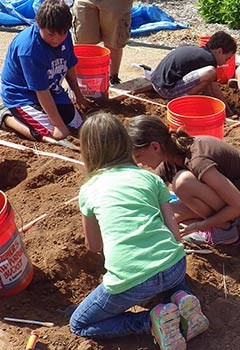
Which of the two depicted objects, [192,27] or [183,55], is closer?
[183,55]

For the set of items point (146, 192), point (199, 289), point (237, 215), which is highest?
point (146, 192)

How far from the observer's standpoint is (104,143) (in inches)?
120

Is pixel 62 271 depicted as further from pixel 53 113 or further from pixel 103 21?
pixel 103 21

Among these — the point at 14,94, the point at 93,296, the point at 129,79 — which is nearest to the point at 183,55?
the point at 129,79

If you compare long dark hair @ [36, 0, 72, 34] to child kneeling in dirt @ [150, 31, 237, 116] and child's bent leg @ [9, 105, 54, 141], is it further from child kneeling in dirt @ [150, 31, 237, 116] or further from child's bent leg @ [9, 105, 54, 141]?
child kneeling in dirt @ [150, 31, 237, 116]

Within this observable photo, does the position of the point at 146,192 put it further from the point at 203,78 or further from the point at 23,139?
the point at 203,78

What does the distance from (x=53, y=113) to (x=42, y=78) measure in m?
0.30

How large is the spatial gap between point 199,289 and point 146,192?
33.3 inches

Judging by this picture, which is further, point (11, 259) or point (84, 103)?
point (84, 103)

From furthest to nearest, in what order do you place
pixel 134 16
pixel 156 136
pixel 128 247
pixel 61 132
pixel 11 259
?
pixel 134 16 → pixel 61 132 → pixel 156 136 → pixel 11 259 → pixel 128 247

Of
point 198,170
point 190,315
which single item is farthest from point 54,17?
point 190,315

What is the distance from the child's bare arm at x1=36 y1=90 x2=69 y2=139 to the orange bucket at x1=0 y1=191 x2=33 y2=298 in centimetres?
182

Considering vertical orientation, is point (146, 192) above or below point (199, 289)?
above

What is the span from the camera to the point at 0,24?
974 cm
